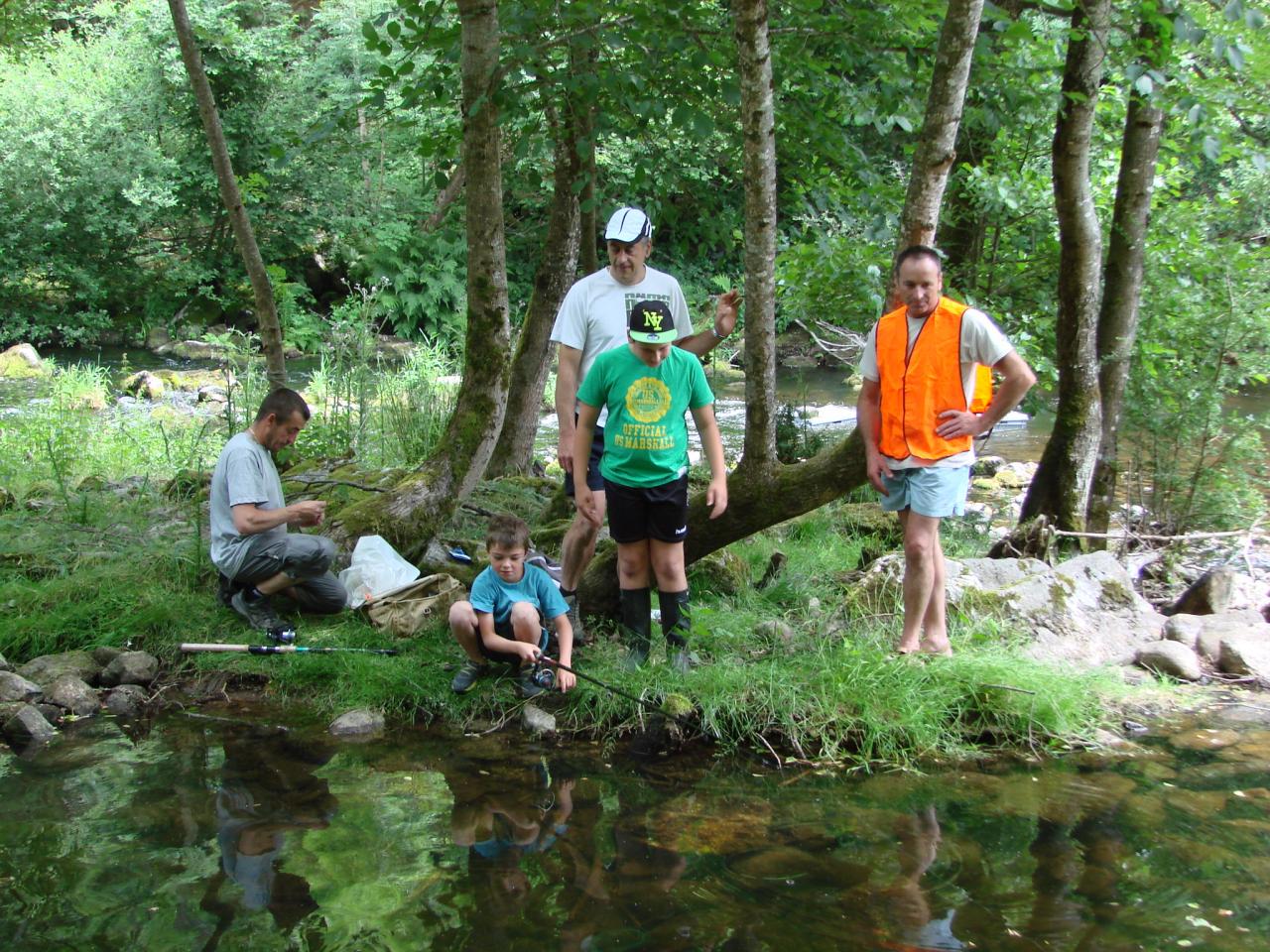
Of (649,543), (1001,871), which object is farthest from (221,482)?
(1001,871)

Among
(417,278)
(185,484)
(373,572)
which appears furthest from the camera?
(417,278)

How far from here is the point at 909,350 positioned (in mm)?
4875

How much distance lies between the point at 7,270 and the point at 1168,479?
22985 mm

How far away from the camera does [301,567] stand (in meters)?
5.85

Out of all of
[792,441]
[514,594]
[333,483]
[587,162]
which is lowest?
[514,594]

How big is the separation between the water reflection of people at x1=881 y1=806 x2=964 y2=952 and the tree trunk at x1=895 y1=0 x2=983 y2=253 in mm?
2553

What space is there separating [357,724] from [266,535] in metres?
1.31

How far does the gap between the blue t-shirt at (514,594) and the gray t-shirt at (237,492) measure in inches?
52.4

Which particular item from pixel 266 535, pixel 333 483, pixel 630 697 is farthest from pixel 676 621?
pixel 333 483

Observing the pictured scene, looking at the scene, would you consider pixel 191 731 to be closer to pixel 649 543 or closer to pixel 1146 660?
pixel 649 543

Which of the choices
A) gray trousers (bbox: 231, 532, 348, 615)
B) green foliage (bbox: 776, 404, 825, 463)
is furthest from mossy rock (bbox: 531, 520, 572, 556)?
green foliage (bbox: 776, 404, 825, 463)

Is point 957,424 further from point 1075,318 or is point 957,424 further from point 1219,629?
point 1075,318

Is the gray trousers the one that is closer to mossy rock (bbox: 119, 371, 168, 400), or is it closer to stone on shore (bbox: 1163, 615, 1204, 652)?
stone on shore (bbox: 1163, 615, 1204, 652)

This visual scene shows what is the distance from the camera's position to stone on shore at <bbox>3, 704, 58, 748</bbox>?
479 centimetres
